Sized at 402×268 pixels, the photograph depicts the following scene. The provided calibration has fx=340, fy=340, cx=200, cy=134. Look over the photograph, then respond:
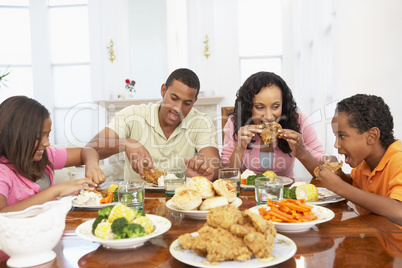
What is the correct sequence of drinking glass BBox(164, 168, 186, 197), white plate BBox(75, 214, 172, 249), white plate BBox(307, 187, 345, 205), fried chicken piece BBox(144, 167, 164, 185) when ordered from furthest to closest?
fried chicken piece BBox(144, 167, 164, 185) → drinking glass BBox(164, 168, 186, 197) → white plate BBox(307, 187, 345, 205) → white plate BBox(75, 214, 172, 249)

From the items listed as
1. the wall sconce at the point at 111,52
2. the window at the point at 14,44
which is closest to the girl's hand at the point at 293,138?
the wall sconce at the point at 111,52

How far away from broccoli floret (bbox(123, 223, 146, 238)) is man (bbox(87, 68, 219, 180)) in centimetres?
150

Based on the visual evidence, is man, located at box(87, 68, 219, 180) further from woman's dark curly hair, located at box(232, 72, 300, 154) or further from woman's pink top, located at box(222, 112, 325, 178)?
woman's dark curly hair, located at box(232, 72, 300, 154)

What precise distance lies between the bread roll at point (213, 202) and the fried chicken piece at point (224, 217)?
298mm

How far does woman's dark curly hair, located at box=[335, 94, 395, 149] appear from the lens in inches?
65.2

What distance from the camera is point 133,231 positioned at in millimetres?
967

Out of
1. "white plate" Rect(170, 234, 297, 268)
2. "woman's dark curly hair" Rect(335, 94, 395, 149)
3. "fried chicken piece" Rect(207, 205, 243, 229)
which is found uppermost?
"woman's dark curly hair" Rect(335, 94, 395, 149)

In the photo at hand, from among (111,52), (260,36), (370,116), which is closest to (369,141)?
(370,116)

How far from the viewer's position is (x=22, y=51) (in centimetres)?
744

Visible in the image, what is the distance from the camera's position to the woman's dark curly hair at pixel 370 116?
65.2 inches

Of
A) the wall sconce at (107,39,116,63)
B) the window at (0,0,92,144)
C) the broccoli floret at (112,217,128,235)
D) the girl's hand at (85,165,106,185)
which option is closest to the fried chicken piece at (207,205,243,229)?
the broccoli floret at (112,217,128,235)

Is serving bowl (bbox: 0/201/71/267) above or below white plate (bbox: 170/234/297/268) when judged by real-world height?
above

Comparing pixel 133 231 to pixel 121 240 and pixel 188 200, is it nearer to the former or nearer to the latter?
pixel 121 240

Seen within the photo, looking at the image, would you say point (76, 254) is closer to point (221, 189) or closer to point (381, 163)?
point (221, 189)
